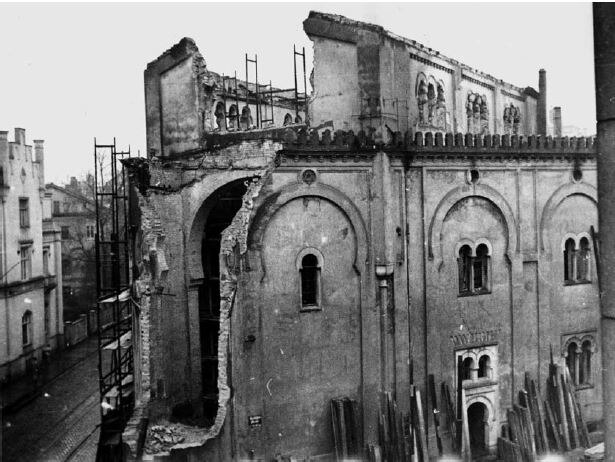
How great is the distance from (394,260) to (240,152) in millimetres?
5239

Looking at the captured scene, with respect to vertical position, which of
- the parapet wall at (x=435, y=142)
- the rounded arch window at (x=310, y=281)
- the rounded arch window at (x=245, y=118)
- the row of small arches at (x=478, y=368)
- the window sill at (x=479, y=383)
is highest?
the rounded arch window at (x=245, y=118)

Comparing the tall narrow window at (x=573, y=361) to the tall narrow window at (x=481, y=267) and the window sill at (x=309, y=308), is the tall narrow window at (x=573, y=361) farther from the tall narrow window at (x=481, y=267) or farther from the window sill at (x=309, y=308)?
the window sill at (x=309, y=308)

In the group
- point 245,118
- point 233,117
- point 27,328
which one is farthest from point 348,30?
point 27,328

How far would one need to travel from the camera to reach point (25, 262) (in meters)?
29.8

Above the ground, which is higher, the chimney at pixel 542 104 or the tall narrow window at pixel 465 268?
the chimney at pixel 542 104

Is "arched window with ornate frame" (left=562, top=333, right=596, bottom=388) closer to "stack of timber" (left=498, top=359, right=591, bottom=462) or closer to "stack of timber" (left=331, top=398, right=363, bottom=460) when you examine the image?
"stack of timber" (left=498, top=359, right=591, bottom=462)

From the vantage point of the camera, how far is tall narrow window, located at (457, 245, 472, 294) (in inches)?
701

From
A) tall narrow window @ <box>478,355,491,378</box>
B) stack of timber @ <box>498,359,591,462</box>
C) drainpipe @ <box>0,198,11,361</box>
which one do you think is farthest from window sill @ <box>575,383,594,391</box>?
drainpipe @ <box>0,198,11,361</box>

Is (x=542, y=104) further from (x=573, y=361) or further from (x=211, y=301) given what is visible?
(x=211, y=301)

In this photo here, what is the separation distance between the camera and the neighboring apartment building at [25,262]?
27.7 m

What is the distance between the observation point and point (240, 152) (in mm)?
16828

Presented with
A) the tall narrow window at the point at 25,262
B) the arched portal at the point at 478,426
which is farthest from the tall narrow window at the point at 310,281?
the tall narrow window at the point at 25,262

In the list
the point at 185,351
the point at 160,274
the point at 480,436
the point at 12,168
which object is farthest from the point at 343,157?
the point at 12,168

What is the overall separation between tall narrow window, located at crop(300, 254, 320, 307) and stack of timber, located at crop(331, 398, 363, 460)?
2.71 metres
